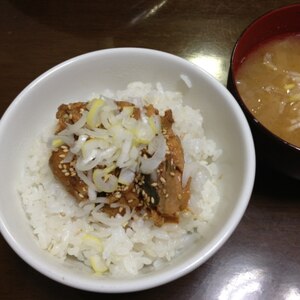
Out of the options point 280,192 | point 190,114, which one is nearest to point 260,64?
point 190,114

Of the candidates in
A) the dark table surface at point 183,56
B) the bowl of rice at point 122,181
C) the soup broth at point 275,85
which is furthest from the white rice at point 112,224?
the soup broth at point 275,85

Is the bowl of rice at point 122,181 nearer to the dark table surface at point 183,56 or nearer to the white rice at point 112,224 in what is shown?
the white rice at point 112,224

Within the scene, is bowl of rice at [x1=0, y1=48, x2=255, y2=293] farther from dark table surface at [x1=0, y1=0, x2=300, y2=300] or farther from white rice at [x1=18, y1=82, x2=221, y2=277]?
dark table surface at [x1=0, y1=0, x2=300, y2=300]

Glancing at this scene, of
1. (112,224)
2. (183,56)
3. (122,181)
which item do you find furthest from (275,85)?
(112,224)

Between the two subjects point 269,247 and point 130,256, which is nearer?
point 130,256

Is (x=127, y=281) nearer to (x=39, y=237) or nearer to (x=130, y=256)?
(x=130, y=256)

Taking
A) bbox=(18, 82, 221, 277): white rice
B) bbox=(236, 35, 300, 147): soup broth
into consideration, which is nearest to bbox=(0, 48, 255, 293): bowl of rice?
bbox=(18, 82, 221, 277): white rice
